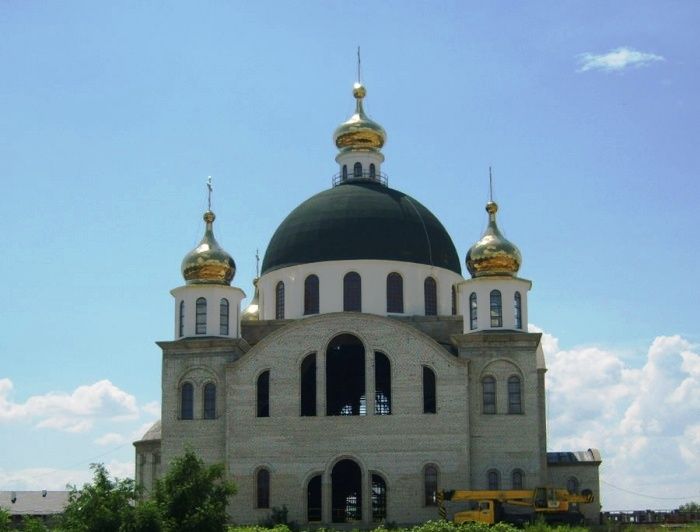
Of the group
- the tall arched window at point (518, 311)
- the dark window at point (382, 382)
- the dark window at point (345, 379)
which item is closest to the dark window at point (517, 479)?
the dark window at point (382, 382)

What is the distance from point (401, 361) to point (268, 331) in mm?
6602

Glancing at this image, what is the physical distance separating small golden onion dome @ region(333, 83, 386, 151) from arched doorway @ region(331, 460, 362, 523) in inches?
599

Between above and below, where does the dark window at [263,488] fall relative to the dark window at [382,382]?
below

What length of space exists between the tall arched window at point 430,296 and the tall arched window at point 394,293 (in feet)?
3.41

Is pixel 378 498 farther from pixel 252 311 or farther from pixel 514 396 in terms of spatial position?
pixel 252 311

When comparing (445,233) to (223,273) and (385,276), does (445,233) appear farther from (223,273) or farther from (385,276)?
(223,273)

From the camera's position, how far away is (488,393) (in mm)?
44156

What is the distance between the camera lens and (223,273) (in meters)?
46.8

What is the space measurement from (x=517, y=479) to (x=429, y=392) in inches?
163

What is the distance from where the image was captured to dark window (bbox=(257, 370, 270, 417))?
44375 millimetres

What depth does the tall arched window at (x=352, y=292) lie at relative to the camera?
157ft

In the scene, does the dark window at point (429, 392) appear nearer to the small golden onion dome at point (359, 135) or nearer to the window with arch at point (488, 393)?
the window with arch at point (488, 393)

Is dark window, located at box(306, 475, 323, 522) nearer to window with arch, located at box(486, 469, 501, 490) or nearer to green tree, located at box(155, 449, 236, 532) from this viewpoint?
window with arch, located at box(486, 469, 501, 490)

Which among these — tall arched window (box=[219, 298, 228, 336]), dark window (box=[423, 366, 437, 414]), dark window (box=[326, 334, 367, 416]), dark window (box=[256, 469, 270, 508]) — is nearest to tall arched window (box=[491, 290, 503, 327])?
dark window (box=[423, 366, 437, 414])
